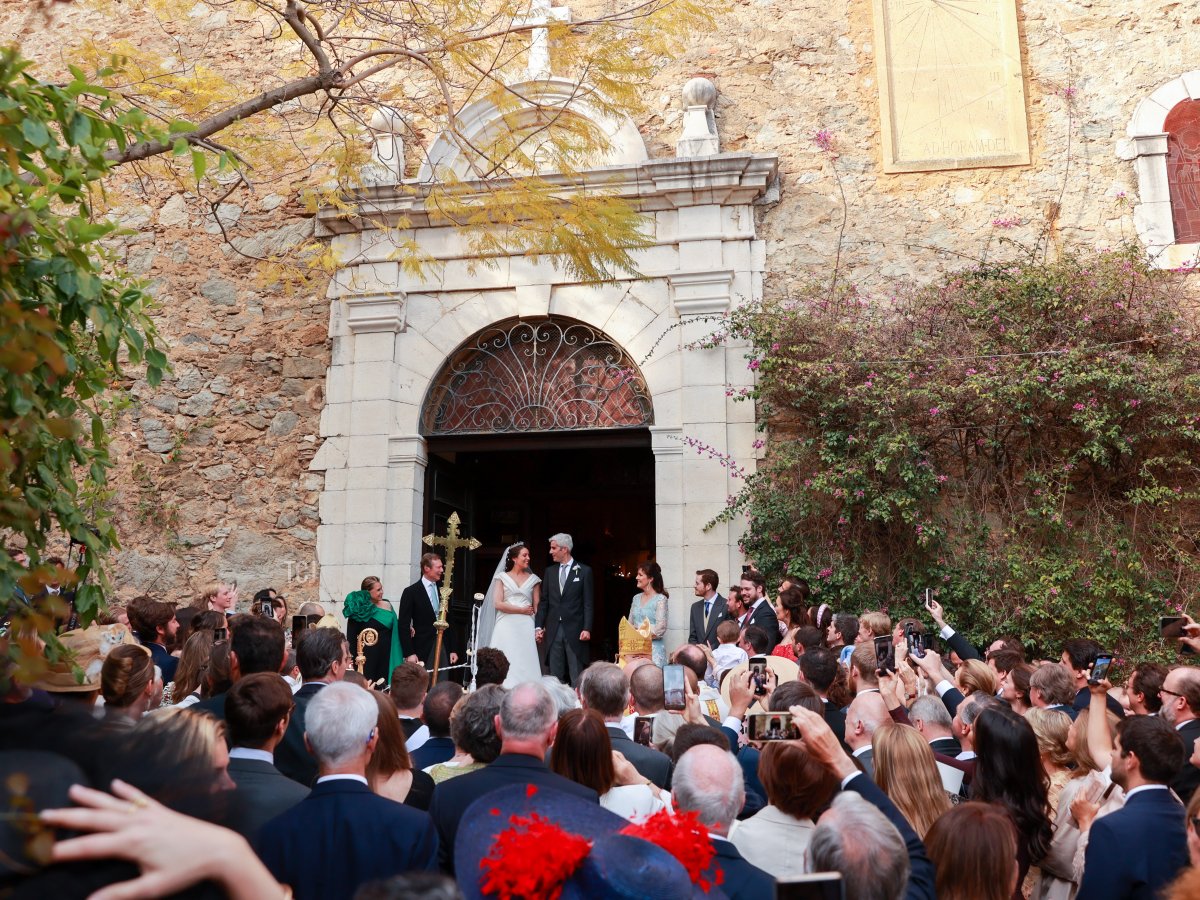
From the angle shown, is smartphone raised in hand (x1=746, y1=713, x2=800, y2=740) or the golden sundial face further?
the golden sundial face

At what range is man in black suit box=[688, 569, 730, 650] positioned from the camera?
28.3ft

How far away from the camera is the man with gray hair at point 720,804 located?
98.0 inches

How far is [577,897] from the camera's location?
190cm

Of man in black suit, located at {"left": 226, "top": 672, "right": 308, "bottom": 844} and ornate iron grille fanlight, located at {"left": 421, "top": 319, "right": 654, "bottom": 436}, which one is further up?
ornate iron grille fanlight, located at {"left": 421, "top": 319, "right": 654, "bottom": 436}

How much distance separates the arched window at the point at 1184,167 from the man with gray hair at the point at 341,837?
32.3 ft

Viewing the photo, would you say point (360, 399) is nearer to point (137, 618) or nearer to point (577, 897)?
point (137, 618)

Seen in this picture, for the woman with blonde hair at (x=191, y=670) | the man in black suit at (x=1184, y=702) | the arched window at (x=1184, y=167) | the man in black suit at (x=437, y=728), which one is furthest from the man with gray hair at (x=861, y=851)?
the arched window at (x=1184, y=167)

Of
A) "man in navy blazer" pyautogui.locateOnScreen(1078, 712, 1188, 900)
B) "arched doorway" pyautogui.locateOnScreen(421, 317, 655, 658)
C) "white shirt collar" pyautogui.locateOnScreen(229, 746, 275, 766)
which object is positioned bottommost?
"man in navy blazer" pyautogui.locateOnScreen(1078, 712, 1188, 900)

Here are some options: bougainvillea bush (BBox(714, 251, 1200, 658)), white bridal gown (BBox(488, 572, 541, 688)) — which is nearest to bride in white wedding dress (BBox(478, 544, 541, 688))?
white bridal gown (BBox(488, 572, 541, 688))

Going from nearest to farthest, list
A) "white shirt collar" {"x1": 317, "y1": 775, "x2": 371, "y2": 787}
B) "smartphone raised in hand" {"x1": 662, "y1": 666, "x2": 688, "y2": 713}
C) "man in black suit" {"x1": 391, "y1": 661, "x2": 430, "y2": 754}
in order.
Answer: "white shirt collar" {"x1": 317, "y1": 775, "x2": 371, "y2": 787}
"smartphone raised in hand" {"x1": 662, "y1": 666, "x2": 688, "y2": 713}
"man in black suit" {"x1": 391, "y1": 661, "x2": 430, "y2": 754}

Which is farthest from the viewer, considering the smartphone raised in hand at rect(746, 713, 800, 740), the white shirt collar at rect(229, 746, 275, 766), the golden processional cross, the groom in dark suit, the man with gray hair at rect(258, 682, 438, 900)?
the groom in dark suit

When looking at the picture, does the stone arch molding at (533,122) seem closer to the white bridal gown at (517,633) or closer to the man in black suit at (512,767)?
the white bridal gown at (517,633)

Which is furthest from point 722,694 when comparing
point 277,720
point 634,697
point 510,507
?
point 510,507

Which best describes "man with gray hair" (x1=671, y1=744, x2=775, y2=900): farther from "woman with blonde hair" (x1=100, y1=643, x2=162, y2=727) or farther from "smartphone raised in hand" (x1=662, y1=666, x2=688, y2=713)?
"woman with blonde hair" (x1=100, y1=643, x2=162, y2=727)
